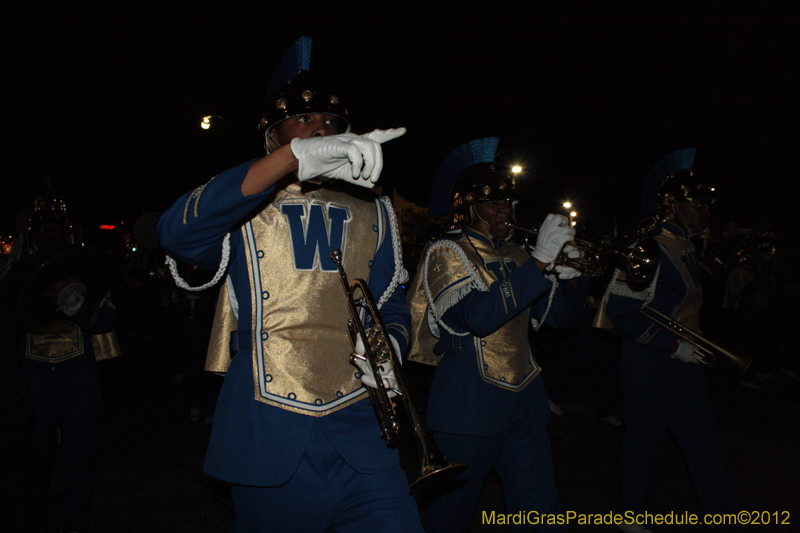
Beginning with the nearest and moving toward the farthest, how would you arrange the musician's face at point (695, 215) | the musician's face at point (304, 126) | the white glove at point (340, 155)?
the white glove at point (340, 155) → the musician's face at point (304, 126) → the musician's face at point (695, 215)

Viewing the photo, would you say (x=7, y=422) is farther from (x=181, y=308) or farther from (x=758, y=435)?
(x=758, y=435)

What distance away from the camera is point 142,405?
25.6 feet

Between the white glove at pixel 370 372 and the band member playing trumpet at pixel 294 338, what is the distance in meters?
0.01

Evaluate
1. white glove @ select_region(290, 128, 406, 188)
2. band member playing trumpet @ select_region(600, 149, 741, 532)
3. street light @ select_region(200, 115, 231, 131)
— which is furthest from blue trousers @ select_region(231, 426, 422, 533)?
street light @ select_region(200, 115, 231, 131)

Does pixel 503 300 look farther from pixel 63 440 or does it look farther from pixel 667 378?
pixel 63 440

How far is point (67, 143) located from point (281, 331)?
15593mm

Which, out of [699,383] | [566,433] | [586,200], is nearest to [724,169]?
[586,200]

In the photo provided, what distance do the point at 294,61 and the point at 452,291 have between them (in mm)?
1468

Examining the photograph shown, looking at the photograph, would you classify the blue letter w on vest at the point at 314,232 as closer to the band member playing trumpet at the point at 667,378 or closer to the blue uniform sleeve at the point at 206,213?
the blue uniform sleeve at the point at 206,213

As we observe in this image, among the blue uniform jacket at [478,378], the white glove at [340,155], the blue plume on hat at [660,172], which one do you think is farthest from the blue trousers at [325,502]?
the blue plume on hat at [660,172]

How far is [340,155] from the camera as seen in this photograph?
5.55ft

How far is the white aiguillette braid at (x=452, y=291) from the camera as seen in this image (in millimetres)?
3115

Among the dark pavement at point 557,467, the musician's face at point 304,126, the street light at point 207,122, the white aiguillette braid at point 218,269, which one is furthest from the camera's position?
the street light at point 207,122

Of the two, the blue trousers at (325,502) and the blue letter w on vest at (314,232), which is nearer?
the blue trousers at (325,502)
